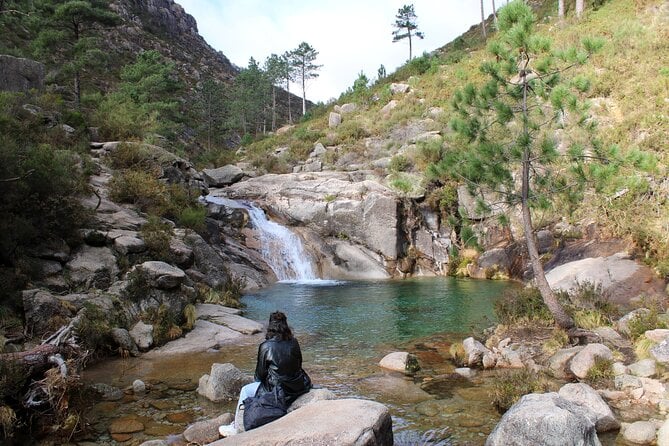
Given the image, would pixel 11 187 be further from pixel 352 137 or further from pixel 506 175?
pixel 352 137

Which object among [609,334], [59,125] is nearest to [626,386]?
[609,334]

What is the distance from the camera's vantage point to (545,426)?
5078 millimetres

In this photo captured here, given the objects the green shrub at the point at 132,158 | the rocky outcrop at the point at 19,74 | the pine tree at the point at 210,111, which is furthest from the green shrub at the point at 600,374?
the pine tree at the point at 210,111

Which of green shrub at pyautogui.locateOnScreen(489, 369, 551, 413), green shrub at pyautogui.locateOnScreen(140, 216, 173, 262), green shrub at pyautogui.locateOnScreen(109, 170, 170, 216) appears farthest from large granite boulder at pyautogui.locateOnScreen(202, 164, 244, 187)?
green shrub at pyautogui.locateOnScreen(489, 369, 551, 413)

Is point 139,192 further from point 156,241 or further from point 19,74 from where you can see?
point 19,74

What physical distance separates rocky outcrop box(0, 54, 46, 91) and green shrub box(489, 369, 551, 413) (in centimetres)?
2378

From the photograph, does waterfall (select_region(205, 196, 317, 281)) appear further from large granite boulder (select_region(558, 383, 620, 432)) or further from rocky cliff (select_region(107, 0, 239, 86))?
rocky cliff (select_region(107, 0, 239, 86))

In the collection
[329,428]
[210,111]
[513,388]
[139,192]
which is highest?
[210,111]

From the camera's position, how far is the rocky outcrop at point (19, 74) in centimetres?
2160

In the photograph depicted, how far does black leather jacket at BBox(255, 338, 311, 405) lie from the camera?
19.8ft

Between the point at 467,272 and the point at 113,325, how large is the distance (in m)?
16.7

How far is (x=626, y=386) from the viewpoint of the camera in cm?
719

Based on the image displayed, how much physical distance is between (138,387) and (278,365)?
12.0 feet

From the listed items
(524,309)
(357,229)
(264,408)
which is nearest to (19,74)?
(357,229)
